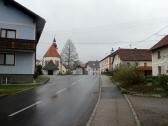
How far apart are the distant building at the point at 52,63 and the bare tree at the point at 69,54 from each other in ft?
17.3

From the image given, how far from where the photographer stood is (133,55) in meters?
73.6

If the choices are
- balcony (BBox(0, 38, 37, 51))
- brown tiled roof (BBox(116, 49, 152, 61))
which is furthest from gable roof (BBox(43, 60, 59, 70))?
balcony (BBox(0, 38, 37, 51))

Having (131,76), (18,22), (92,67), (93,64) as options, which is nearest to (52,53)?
(92,67)

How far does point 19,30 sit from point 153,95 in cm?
1752

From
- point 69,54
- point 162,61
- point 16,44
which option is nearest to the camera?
point 16,44

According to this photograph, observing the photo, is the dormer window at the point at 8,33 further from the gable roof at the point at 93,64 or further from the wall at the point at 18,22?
the gable roof at the point at 93,64

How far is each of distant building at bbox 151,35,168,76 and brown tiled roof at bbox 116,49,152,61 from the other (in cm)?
2514

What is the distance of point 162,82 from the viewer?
70.4 ft

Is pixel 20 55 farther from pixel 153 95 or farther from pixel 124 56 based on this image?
pixel 124 56

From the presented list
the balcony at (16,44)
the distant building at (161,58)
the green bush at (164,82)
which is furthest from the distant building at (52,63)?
the green bush at (164,82)

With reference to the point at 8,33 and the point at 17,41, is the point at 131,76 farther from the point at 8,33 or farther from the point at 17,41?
the point at 8,33

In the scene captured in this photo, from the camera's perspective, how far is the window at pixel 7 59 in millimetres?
31078

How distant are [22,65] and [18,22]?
4.67m

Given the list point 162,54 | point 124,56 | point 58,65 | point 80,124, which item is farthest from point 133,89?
point 58,65
